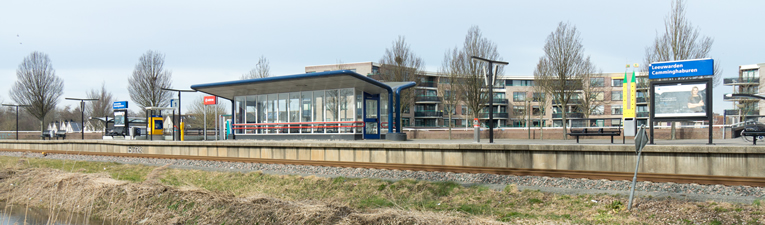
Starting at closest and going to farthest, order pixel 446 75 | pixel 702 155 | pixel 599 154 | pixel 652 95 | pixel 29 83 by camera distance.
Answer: pixel 702 155 → pixel 599 154 → pixel 652 95 → pixel 446 75 → pixel 29 83

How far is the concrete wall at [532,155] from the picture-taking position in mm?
10469

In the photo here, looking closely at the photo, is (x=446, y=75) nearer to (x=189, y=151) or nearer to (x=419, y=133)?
(x=419, y=133)

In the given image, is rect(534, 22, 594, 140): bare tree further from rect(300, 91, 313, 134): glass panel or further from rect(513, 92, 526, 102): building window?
rect(513, 92, 526, 102): building window

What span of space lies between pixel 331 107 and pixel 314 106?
92cm

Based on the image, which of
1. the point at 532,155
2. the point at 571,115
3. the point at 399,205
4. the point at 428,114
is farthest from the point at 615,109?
the point at 399,205

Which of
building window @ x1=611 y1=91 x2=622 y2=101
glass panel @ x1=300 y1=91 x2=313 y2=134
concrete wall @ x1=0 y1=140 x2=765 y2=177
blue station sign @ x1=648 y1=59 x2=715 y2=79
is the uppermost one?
building window @ x1=611 y1=91 x2=622 y2=101

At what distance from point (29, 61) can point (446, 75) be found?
1633 inches

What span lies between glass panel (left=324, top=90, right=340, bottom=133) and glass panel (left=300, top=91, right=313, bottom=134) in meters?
0.87

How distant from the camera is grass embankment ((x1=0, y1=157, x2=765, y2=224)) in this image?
741 cm

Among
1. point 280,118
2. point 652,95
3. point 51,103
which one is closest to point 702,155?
point 652,95

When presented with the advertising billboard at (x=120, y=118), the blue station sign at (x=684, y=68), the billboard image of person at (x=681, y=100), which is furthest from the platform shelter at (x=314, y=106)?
the advertising billboard at (x=120, y=118)

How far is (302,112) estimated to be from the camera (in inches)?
908

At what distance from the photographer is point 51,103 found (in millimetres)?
50688

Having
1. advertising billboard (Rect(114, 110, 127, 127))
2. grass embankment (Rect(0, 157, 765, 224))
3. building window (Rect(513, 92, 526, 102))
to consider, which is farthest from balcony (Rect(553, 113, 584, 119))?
grass embankment (Rect(0, 157, 765, 224))
